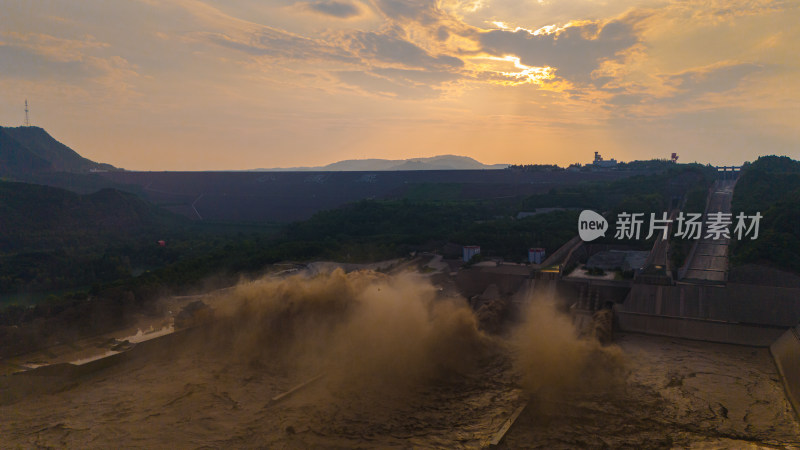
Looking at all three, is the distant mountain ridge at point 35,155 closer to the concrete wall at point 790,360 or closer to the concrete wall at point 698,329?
the concrete wall at point 698,329

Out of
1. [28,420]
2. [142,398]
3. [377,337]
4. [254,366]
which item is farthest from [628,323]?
[28,420]

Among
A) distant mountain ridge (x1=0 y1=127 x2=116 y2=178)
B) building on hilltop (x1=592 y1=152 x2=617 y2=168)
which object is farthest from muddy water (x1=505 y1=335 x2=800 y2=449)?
distant mountain ridge (x1=0 y1=127 x2=116 y2=178)

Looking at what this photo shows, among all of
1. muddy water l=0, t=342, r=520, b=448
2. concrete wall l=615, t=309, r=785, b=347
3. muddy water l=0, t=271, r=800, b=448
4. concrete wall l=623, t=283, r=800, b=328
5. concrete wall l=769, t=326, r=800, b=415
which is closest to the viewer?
muddy water l=0, t=342, r=520, b=448

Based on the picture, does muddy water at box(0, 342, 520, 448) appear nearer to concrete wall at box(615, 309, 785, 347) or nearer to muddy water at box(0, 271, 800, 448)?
muddy water at box(0, 271, 800, 448)

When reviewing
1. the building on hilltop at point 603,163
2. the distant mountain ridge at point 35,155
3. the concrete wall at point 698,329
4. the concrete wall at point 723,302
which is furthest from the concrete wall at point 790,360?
the distant mountain ridge at point 35,155

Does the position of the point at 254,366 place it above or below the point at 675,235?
below

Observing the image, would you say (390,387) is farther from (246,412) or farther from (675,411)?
(675,411)

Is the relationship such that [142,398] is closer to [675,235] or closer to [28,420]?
[28,420]
